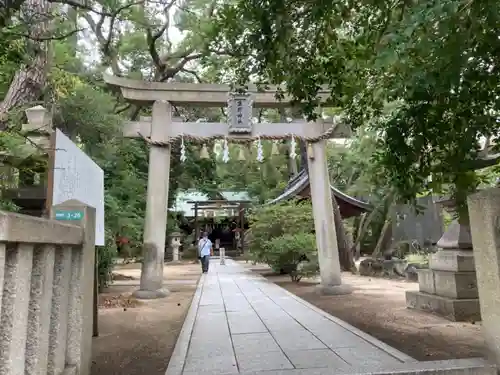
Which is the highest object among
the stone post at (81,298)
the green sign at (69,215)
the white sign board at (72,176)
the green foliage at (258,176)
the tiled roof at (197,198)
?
the green foliage at (258,176)

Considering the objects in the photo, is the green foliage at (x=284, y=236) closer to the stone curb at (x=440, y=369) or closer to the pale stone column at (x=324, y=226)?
the pale stone column at (x=324, y=226)

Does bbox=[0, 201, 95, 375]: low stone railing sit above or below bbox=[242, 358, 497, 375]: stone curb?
above

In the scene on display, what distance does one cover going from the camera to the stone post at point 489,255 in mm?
2711

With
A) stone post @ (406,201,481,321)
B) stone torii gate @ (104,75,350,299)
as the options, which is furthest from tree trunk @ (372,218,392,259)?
stone post @ (406,201,481,321)

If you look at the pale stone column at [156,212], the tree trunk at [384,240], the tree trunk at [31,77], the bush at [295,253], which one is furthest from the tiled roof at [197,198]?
the tree trunk at [31,77]

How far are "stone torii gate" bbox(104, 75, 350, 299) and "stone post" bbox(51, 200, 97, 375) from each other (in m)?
6.94

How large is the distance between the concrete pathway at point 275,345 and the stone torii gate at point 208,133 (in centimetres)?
264

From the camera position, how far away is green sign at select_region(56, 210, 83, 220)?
9.69ft

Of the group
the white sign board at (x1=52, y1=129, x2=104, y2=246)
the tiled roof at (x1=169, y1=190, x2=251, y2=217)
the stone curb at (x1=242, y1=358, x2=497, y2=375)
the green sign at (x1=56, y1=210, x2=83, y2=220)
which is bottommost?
the stone curb at (x1=242, y1=358, x2=497, y2=375)

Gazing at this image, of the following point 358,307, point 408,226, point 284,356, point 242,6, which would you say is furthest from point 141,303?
point 408,226

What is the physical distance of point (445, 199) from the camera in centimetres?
693

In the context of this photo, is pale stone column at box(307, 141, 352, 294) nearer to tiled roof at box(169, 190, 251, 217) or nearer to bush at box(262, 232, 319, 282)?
bush at box(262, 232, 319, 282)

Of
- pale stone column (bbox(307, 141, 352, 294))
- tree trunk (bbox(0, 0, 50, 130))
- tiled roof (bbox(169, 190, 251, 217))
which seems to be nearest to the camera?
tree trunk (bbox(0, 0, 50, 130))

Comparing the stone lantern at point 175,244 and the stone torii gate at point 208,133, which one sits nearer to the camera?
the stone torii gate at point 208,133
